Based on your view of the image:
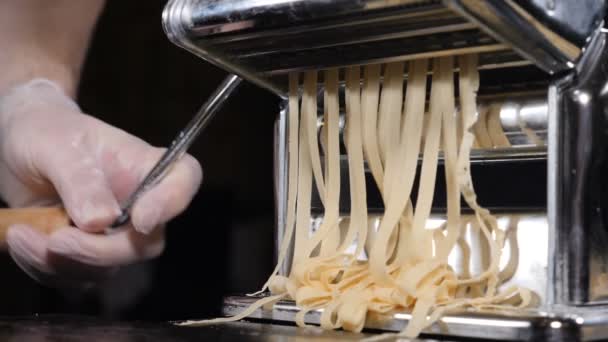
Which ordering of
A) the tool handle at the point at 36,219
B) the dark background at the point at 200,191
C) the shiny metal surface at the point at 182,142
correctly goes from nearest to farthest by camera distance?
the shiny metal surface at the point at 182,142
the tool handle at the point at 36,219
the dark background at the point at 200,191

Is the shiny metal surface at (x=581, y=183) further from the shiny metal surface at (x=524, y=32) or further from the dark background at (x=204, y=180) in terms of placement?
the dark background at (x=204, y=180)

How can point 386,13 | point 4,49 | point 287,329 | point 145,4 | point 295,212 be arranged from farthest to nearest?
point 145,4
point 4,49
point 295,212
point 287,329
point 386,13

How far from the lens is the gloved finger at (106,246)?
1.13m

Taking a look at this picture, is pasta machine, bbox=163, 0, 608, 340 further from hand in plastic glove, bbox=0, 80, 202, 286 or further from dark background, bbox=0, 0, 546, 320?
dark background, bbox=0, 0, 546, 320

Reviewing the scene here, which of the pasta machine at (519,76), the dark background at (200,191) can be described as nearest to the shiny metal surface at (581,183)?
the pasta machine at (519,76)

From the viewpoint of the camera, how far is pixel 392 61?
799 mm

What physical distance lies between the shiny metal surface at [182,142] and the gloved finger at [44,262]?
134 mm

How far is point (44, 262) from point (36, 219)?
7cm

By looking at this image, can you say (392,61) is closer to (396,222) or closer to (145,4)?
(396,222)

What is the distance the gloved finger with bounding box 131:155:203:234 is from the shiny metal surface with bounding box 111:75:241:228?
11mm

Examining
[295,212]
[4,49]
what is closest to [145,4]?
[4,49]

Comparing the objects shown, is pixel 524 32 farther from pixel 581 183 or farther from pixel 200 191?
pixel 200 191

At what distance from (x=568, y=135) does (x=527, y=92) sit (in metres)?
0.11

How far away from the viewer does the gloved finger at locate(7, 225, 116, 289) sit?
118 centimetres
